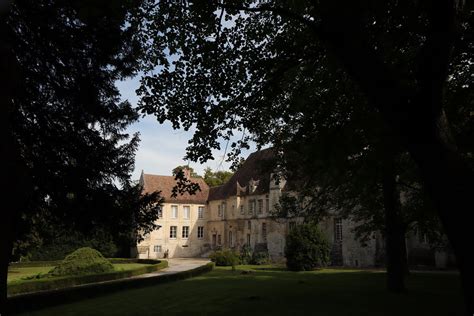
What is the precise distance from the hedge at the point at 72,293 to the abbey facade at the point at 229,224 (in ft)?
52.5

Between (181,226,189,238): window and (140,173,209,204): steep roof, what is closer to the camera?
(140,173,209,204): steep roof

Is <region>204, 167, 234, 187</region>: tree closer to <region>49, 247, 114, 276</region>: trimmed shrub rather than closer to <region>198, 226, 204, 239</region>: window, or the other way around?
<region>198, 226, 204, 239</region>: window

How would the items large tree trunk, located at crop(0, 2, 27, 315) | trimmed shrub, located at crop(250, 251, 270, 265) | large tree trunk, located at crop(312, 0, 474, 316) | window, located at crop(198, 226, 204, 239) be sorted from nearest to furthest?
1. large tree trunk, located at crop(0, 2, 27, 315)
2. large tree trunk, located at crop(312, 0, 474, 316)
3. trimmed shrub, located at crop(250, 251, 270, 265)
4. window, located at crop(198, 226, 204, 239)

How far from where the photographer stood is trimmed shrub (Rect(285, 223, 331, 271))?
2716 cm

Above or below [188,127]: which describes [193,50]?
above

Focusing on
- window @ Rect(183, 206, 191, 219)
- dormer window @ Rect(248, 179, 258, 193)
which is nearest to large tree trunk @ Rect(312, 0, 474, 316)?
dormer window @ Rect(248, 179, 258, 193)

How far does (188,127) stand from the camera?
350 inches

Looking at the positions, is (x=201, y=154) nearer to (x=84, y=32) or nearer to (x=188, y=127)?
(x=188, y=127)

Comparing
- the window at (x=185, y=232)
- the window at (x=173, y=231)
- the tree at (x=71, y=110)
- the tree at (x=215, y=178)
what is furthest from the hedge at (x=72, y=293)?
the tree at (x=215, y=178)

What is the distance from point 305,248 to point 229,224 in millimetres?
24434

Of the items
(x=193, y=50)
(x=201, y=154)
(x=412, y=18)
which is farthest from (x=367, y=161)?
(x=193, y=50)

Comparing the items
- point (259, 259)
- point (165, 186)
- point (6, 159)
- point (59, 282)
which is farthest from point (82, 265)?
point (165, 186)

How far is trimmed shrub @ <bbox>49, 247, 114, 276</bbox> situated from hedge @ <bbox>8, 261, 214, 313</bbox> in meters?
5.75

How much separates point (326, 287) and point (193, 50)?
11.9m
